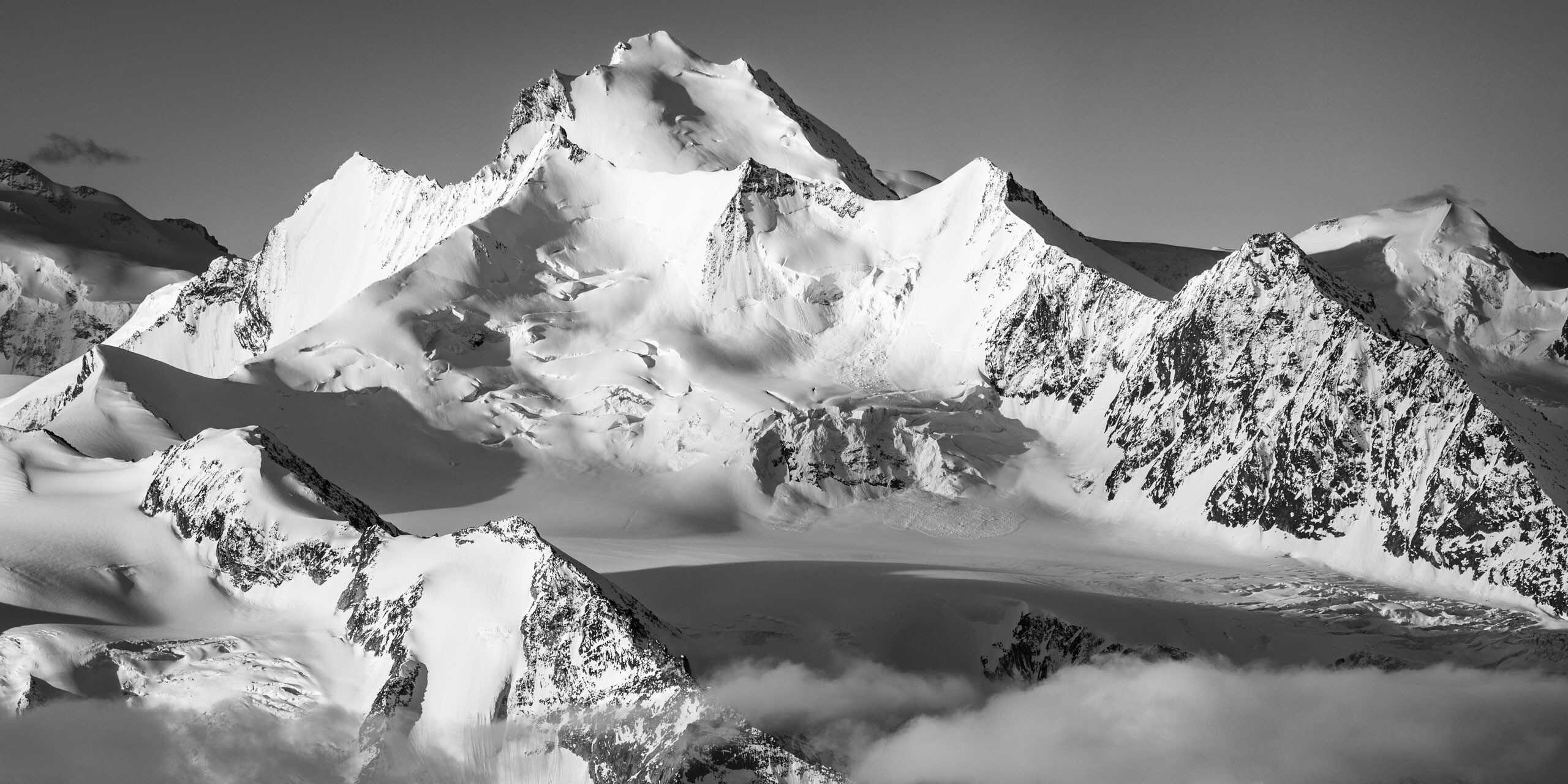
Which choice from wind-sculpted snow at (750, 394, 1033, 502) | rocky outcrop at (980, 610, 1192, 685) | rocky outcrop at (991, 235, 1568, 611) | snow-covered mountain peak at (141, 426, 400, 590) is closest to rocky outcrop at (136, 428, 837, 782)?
snow-covered mountain peak at (141, 426, 400, 590)

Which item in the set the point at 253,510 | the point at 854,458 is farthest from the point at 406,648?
the point at 854,458

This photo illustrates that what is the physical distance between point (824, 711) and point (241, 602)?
41507 millimetres

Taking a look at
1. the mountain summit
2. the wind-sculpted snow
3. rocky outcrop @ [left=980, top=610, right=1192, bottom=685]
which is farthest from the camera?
the wind-sculpted snow

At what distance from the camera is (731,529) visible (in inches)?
7210

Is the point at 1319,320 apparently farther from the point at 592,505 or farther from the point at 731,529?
the point at 592,505

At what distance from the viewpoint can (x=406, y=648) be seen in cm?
11438

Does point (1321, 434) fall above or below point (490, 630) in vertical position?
above

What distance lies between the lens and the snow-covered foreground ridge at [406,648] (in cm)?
11006

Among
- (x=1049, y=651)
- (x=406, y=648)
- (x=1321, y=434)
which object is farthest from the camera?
(x=1321, y=434)

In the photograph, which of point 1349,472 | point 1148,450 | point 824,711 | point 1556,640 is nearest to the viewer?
point 824,711

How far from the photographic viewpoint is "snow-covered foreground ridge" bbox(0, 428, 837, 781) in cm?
11006

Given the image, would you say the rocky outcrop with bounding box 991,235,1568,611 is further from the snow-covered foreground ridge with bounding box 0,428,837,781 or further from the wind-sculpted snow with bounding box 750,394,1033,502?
the snow-covered foreground ridge with bounding box 0,428,837,781

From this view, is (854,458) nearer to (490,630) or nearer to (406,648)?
(490,630)

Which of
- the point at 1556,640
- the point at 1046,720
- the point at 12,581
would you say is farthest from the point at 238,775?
the point at 1556,640
